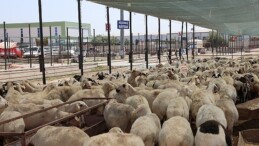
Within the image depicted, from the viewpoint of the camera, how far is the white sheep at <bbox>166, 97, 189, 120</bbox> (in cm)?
788

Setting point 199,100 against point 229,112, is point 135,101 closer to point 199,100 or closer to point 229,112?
point 199,100

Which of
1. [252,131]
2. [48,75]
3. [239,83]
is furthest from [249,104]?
[48,75]

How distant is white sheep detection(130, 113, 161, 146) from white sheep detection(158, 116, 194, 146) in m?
0.19

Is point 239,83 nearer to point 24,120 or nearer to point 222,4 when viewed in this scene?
point 222,4

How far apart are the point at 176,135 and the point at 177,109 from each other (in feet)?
6.16

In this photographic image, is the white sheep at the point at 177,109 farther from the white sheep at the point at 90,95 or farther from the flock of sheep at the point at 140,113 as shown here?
the white sheep at the point at 90,95

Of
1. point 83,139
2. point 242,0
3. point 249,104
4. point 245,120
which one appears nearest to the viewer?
point 83,139

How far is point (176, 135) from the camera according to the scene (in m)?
6.10

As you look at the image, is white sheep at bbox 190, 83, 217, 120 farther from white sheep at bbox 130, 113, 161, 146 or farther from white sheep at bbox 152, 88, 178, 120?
white sheep at bbox 130, 113, 161, 146

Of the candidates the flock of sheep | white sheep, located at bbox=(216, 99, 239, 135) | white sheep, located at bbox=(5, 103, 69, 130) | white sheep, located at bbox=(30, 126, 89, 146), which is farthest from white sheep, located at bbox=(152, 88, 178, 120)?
white sheep, located at bbox=(30, 126, 89, 146)

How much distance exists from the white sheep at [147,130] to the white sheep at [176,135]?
0.19 metres

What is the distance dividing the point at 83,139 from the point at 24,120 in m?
2.43

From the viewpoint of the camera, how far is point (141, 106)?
8086mm

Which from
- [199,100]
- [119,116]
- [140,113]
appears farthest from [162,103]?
[119,116]
